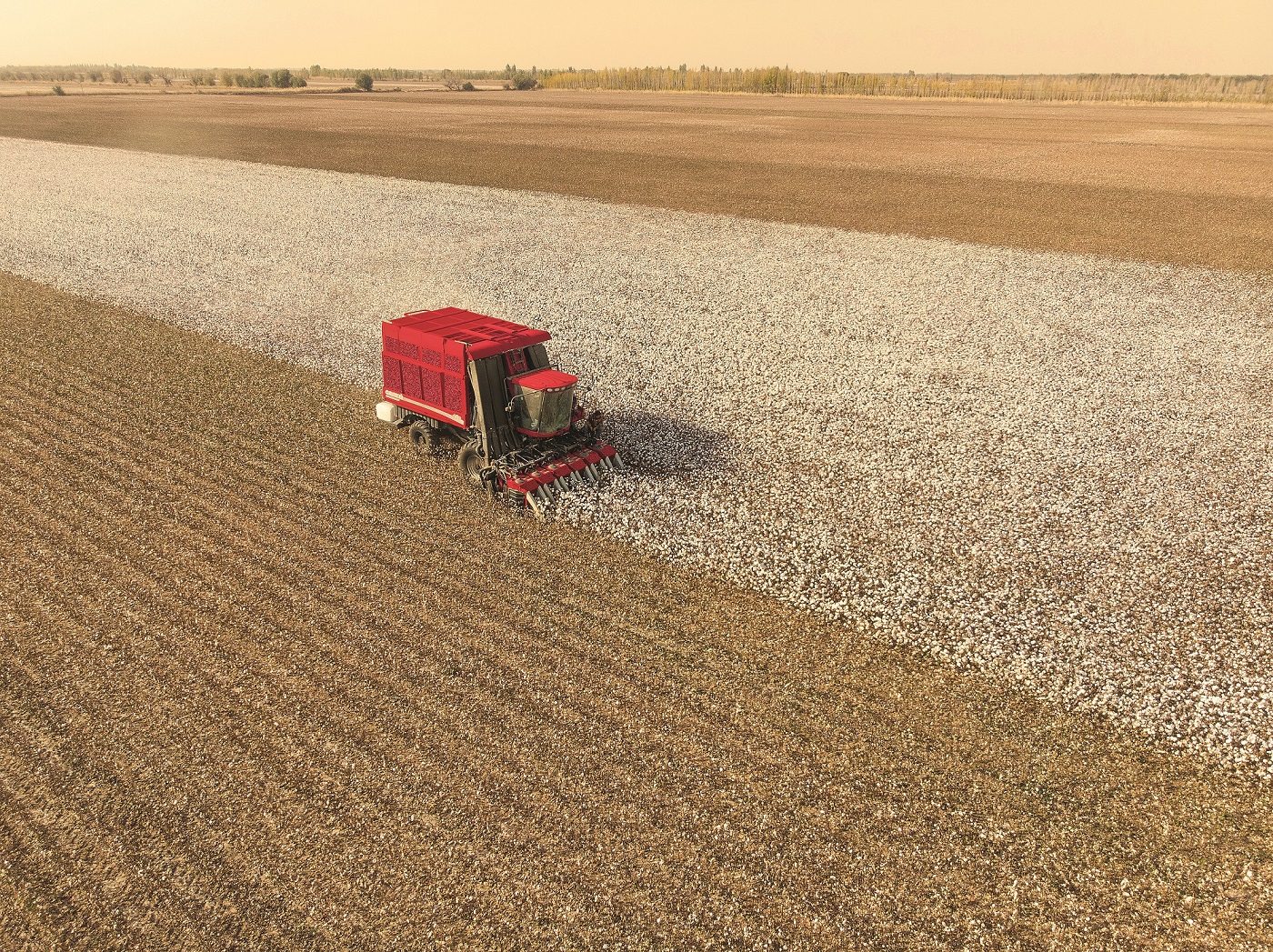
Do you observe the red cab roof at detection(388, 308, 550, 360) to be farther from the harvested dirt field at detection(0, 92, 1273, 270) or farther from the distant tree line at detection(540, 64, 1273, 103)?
the distant tree line at detection(540, 64, 1273, 103)

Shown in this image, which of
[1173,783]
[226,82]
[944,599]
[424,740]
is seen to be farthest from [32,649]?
[226,82]

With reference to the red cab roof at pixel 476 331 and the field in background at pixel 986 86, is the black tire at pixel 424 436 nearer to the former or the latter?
the red cab roof at pixel 476 331

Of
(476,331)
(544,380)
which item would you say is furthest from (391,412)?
(544,380)

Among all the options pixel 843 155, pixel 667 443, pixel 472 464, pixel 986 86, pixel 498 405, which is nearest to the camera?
pixel 498 405

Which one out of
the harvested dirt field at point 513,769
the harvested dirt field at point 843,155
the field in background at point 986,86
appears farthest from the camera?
the field in background at point 986,86

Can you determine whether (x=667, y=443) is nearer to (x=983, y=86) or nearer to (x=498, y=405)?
(x=498, y=405)

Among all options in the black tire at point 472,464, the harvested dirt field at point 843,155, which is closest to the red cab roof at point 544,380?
the black tire at point 472,464
